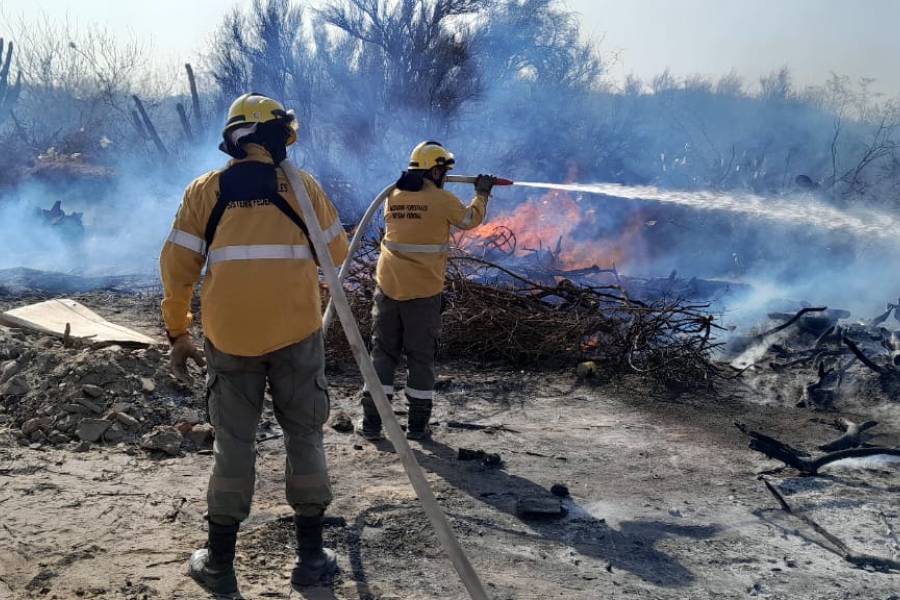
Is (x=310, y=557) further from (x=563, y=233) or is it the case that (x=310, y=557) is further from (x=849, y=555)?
(x=563, y=233)

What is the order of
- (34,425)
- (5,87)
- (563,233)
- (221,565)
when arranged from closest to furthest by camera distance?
(221,565)
(34,425)
(563,233)
(5,87)

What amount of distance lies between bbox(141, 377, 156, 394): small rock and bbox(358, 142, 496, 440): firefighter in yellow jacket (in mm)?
1564

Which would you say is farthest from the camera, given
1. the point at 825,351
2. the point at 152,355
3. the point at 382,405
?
the point at 825,351

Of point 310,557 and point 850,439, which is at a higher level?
point 310,557

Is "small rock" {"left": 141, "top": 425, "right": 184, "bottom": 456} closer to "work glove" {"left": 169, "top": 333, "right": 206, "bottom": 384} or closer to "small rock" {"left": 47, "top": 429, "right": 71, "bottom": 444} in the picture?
"small rock" {"left": 47, "top": 429, "right": 71, "bottom": 444}

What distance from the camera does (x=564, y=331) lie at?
7.38 m

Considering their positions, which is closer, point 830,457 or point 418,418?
point 830,457

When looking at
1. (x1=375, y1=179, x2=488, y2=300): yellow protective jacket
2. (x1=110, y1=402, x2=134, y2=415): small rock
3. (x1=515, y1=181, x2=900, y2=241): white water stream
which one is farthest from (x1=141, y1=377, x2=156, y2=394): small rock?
(x1=515, y1=181, x2=900, y2=241): white water stream

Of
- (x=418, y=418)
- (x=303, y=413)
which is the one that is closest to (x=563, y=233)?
(x=418, y=418)

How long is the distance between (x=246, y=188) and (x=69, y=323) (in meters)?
4.47

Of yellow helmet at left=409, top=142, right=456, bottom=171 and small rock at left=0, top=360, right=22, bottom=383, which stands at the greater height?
yellow helmet at left=409, top=142, right=456, bottom=171

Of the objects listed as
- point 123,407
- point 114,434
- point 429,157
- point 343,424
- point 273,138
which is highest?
point 273,138

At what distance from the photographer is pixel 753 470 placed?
16.0 ft

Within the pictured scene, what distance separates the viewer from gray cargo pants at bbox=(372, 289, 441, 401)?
538 centimetres
